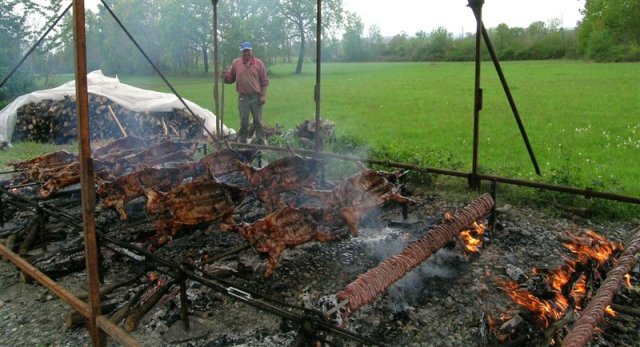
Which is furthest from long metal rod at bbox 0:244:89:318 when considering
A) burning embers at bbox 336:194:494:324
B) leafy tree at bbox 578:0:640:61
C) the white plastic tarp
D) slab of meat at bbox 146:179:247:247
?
leafy tree at bbox 578:0:640:61

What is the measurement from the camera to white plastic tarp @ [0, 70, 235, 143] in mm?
12836

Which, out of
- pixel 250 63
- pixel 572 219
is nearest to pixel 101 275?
pixel 572 219

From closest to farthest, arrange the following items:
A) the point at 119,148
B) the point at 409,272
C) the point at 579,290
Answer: the point at 579,290, the point at 409,272, the point at 119,148

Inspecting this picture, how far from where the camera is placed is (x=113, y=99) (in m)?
13.8

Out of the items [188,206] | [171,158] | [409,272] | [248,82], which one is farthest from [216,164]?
[248,82]

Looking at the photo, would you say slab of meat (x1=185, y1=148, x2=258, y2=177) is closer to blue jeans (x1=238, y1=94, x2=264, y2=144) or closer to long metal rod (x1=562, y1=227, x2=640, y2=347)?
long metal rod (x1=562, y1=227, x2=640, y2=347)

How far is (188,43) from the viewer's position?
73.4ft

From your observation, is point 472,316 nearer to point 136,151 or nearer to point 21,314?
point 21,314

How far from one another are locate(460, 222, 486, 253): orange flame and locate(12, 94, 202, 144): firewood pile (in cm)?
1012

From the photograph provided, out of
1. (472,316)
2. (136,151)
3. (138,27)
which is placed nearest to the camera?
(472,316)

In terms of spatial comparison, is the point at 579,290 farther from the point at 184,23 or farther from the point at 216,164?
the point at 184,23

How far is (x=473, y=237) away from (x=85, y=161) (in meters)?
3.82

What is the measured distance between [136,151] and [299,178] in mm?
3223

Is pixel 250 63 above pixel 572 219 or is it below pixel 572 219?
above
